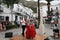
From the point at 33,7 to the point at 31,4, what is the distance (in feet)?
4.60

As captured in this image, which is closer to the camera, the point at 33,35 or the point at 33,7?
the point at 33,35

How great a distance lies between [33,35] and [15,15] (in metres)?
29.6

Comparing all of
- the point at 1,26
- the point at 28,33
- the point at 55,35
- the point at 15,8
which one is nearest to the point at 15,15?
the point at 15,8

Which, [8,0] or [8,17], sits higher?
[8,0]

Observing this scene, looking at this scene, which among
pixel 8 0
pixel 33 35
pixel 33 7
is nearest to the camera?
pixel 33 35

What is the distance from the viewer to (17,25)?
32375 mm

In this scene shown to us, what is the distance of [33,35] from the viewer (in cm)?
1294

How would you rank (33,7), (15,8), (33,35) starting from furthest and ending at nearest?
(33,7) → (15,8) → (33,35)

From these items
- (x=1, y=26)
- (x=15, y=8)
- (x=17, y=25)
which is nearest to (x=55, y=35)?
(x=1, y=26)

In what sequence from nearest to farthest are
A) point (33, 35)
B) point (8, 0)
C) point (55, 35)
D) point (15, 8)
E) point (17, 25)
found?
1. point (33, 35)
2. point (55, 35)
3. point (17, 25)
4. point (15, 8)
5. point (8, 0)

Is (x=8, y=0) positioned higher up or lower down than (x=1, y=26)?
higher up

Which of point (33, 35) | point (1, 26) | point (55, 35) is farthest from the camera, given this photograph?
point (1, 26)

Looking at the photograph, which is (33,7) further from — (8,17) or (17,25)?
(17,25)

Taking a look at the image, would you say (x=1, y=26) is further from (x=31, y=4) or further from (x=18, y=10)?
(x=31, y=4)
